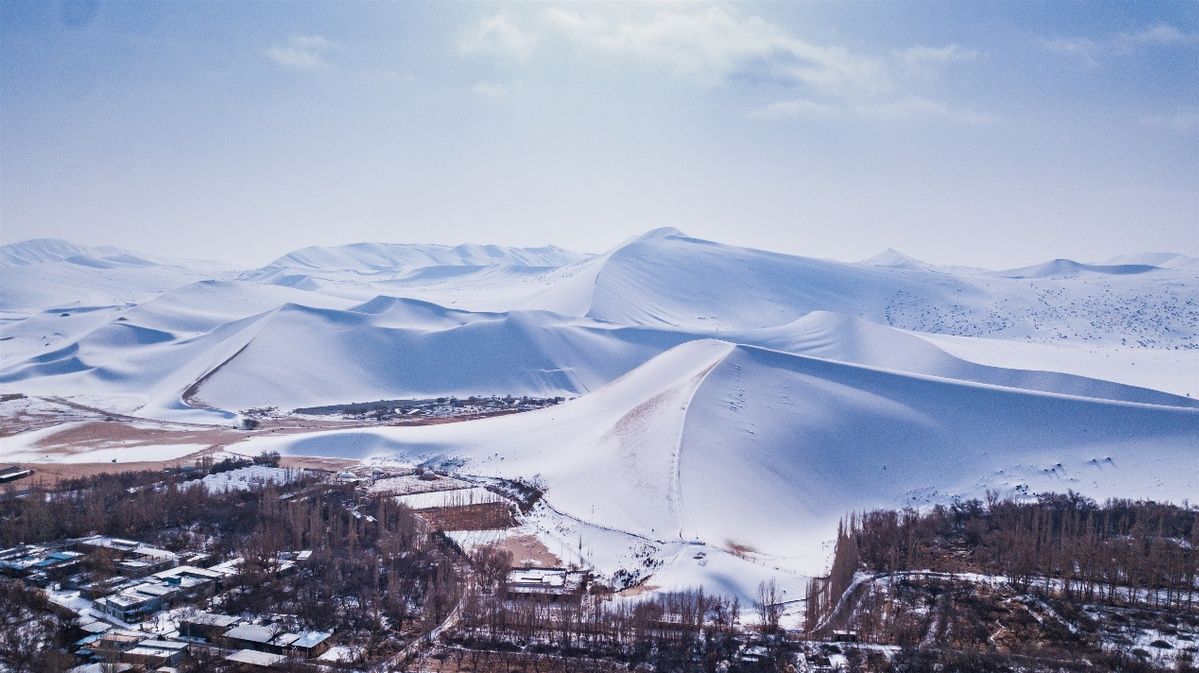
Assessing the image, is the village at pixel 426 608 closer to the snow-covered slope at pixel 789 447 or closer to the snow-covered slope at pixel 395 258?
the snow-covered slope at pixel 789 447

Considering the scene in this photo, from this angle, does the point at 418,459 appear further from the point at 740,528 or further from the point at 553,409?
the point at 740,528

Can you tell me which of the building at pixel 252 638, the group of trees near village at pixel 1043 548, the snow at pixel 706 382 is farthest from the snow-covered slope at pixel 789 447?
the building at pixel 252 638

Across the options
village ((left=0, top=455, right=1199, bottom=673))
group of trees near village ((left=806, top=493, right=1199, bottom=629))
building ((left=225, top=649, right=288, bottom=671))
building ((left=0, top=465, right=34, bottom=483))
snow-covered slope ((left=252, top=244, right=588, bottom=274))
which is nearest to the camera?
building ((left=225, top=649, right=288, bottom=671))

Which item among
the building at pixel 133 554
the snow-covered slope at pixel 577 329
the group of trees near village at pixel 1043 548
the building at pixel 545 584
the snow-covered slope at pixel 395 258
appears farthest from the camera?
the snow-covered slope at pixel 395 258

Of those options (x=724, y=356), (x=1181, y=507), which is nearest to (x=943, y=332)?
(x=724, y=356)

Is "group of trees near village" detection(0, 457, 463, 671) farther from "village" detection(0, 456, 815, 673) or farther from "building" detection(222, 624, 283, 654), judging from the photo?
"building" detection(222, 624, 283, 654)

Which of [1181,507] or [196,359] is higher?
[196,359]

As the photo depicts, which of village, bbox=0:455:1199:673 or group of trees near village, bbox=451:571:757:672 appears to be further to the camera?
group of trees near village, bbox=451:571:757:672

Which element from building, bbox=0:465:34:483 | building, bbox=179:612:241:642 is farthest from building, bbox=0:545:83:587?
building, bbox=0:465:34:483

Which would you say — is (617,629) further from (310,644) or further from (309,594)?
(309,594)
